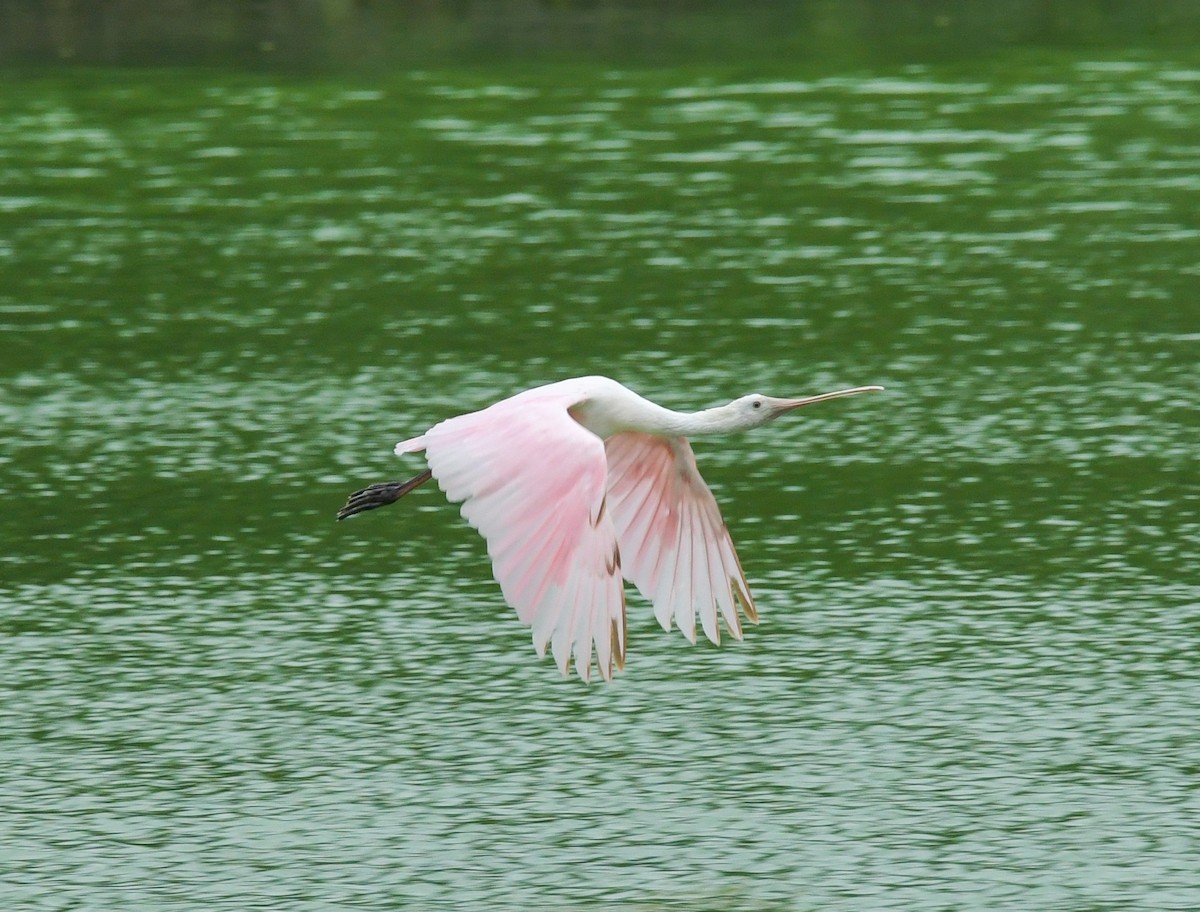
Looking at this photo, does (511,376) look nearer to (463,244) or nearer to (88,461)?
(88,461)

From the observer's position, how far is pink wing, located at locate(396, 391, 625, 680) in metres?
8.32

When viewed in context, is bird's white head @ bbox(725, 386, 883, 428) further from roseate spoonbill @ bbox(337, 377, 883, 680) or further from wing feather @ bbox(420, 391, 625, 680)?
wing feather @ bbox(420, 391, 625, 680)

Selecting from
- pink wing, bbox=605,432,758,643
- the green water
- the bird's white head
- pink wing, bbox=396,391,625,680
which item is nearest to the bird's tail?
pink wing, bbox=605,432,758,643

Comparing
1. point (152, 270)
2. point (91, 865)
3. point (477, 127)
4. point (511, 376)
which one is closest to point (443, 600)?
point (91, 865)

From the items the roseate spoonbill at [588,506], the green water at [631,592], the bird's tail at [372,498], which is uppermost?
the roseate spoonbill at [588,506]

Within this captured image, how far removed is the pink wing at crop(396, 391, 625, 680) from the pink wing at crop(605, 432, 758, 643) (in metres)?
1.08

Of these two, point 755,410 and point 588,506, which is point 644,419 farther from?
point 588,506

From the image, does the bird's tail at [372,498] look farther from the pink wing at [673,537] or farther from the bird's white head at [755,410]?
the bird's white head at [755,410]

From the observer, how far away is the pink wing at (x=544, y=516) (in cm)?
832

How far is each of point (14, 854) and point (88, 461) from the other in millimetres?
6129

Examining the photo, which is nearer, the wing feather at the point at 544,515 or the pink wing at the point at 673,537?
the wing feather at the point at 544,515

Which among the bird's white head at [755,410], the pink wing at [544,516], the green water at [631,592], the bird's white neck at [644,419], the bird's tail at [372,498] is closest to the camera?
the pink wing at [544,516]

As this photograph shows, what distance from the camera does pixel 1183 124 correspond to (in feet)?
87.9

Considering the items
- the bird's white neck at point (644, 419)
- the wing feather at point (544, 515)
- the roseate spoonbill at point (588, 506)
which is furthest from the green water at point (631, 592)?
the wing feather at point (544, 515)
